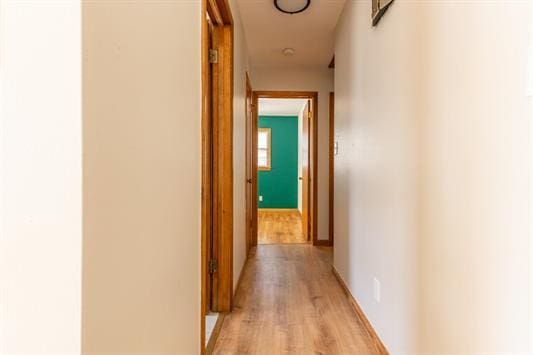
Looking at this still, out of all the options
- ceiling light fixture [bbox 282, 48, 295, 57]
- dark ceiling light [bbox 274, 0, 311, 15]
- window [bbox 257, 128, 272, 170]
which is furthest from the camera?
window [bbox 257, 128, 272, 170]

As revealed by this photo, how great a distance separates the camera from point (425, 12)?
130cm

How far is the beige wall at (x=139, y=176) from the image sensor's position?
0.60 m

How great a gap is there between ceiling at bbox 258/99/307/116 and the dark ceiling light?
3.29 m

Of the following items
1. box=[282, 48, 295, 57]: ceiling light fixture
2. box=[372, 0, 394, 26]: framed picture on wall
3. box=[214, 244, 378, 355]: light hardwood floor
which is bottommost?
box=[214, 244, 378, 355]: light hardwood floor

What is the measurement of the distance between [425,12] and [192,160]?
1.04m

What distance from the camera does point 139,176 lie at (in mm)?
794

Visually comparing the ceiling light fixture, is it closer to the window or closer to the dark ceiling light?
the dark ceiling light

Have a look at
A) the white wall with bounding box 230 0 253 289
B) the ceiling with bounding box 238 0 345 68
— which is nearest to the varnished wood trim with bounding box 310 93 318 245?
the ceiling with bounding box 238 0 345 68

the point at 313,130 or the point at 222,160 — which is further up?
the point at 313,130

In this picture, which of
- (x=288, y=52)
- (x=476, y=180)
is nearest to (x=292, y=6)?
(x=288, y=52)

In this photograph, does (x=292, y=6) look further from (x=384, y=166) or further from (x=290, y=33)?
(x=384, y=166)

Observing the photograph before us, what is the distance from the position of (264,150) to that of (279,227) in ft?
8.65

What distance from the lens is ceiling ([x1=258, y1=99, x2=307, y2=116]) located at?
253 inches

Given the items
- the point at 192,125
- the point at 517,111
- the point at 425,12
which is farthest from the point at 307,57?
the point at 517,111
